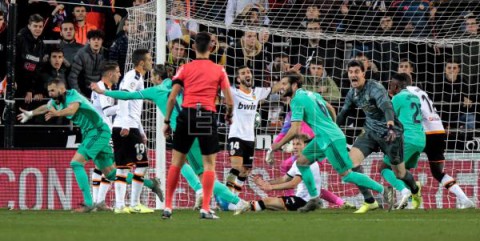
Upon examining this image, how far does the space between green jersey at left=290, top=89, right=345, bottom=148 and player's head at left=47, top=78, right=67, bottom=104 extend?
3.39 m

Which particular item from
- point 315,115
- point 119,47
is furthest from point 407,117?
point 119,47

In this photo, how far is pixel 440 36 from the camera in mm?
22172

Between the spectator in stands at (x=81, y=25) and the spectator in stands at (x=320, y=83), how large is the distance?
4.25 metres

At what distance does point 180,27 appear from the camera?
20672 millimetres

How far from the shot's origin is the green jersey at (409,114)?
1798 centimetres

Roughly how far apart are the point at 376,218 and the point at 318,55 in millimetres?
7811

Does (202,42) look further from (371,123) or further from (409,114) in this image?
(409,114)

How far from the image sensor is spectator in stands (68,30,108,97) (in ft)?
67.0

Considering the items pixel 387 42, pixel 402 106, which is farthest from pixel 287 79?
pixel 387 42

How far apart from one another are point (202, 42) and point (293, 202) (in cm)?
428

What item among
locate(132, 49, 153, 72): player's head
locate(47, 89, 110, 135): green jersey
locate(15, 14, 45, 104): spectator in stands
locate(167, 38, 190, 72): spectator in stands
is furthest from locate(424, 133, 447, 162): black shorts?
locate(15, 14, 45, 104): spectator in stands

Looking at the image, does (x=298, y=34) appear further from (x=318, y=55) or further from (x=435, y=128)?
(x=435, y=128)

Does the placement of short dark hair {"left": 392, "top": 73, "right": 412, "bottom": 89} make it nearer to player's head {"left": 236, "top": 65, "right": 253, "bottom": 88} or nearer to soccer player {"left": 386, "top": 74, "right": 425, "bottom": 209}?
soccer player {"left": 386, "top": 74, "right": 425, "bottom": 209}

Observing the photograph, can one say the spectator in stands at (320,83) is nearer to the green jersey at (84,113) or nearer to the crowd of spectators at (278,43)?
the crowd of spectators at (278,43)
